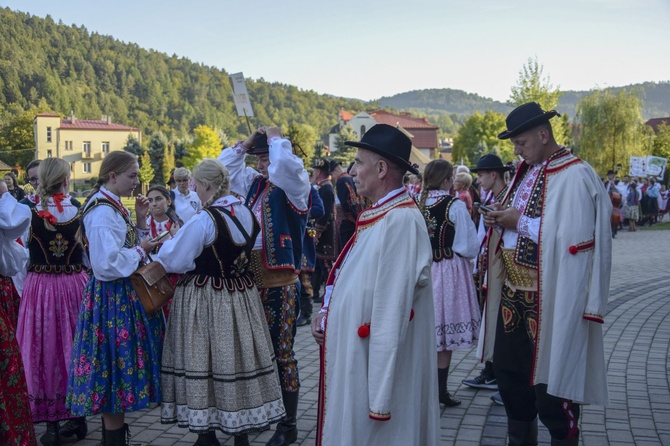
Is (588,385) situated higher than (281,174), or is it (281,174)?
(281,174)

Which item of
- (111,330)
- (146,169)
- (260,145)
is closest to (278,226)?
(260,145)

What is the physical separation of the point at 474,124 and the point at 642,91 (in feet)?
190

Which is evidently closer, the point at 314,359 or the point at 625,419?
the point at 625,419

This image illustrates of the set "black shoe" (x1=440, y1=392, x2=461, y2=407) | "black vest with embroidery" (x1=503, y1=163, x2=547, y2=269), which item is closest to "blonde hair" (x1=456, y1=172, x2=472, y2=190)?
"black shoe" (x1=440, y1=392, x2=461, y2=407)

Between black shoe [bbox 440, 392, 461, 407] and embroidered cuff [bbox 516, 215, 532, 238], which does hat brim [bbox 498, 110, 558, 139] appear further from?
black shoe [bbox 440, 392, 461, 407]

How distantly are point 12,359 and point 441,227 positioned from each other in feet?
11.1

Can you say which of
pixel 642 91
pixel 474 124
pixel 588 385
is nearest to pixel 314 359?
pixel 588 385

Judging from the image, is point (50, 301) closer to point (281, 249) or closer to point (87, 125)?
point (281, 249)

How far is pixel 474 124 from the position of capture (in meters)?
102

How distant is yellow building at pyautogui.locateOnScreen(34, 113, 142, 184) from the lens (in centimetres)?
9950

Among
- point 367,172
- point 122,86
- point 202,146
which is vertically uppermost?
point 122,86

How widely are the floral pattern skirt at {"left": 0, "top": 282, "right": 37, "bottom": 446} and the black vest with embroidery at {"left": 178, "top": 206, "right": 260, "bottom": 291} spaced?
1046mm

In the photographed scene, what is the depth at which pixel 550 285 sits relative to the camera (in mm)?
3814

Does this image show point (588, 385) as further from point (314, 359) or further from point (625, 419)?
point (314, 359)
